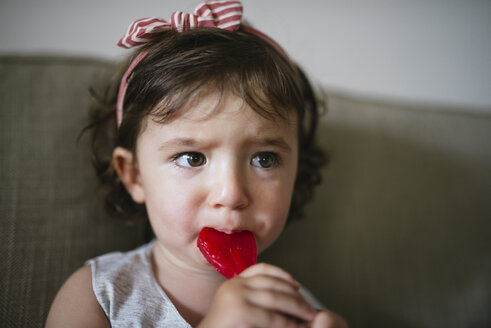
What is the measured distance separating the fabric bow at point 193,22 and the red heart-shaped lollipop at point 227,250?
42 centimetres

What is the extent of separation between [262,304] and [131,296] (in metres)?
0.33

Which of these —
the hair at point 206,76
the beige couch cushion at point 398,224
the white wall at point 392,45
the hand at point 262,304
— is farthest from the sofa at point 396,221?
the hand at point 262,304

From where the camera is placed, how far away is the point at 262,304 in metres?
0.45

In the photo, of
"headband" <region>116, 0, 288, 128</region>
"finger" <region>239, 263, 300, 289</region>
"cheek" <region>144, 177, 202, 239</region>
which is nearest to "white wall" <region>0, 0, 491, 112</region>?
"headband" <region>116, 0, 288, 128</region>

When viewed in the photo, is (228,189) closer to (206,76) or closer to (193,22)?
(206,76)

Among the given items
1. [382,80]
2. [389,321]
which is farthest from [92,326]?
[382,80]

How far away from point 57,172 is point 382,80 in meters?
1.18

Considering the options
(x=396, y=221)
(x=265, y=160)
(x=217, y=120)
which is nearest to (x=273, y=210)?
(x=265, y=160)

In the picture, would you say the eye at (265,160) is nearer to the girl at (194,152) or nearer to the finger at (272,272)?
the girl at (194,152)

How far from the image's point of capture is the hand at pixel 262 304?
0.44m

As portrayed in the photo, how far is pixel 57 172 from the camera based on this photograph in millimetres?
733

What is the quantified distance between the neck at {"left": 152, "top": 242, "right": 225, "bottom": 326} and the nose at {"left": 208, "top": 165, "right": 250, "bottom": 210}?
219 millimetres

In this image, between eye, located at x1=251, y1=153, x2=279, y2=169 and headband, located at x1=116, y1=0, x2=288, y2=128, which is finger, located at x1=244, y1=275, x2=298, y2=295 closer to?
eye, located at x1=251, y1=153, x2=279, y2=169

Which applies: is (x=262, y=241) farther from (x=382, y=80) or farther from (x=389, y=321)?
(x=382, y=80)
